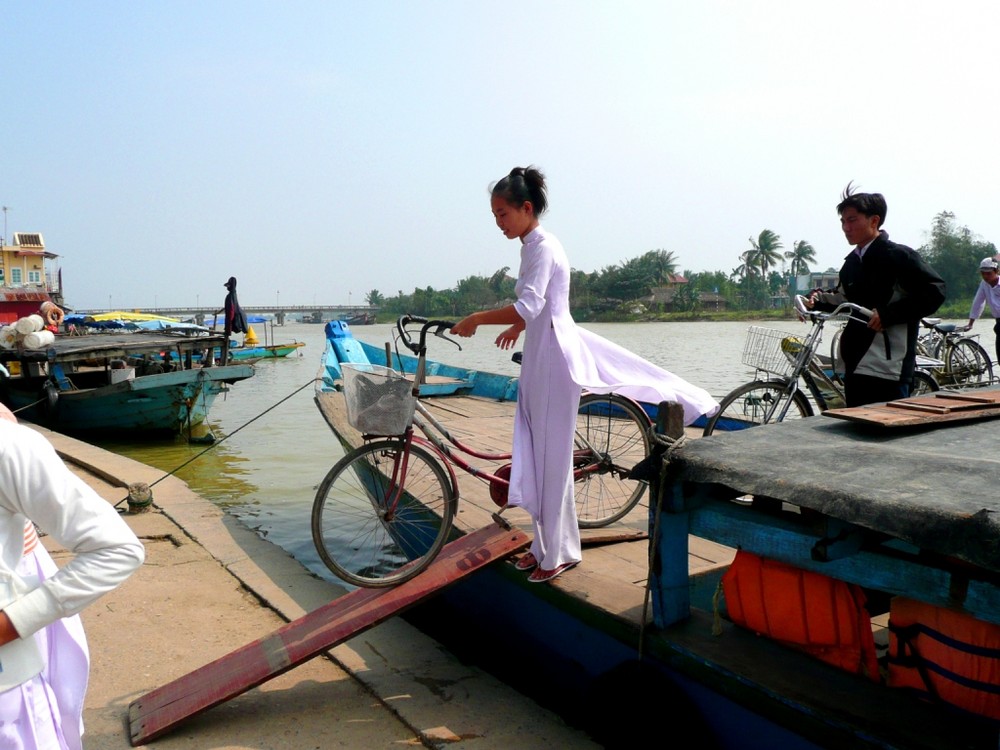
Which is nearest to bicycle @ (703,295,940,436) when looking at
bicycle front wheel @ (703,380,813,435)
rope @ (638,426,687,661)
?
bicycle front wheel @ (703,380,813,435)

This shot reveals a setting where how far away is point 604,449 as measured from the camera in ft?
13.9

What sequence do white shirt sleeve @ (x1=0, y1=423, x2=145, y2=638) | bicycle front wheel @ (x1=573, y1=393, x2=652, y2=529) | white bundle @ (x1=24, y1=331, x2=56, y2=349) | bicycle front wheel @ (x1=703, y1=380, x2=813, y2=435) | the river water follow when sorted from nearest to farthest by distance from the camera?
white shirt sleeve @ (x1=0, y1=423, x2=145, y2=638), bicycle front wheel @ (x1=573, y1=393, x2=652, y2=529), bicycle front wheel @ (x1=703, y1=380, x2=813, y2=435), the river water, white bundle @ (x1=24, y1=331, x2=56, y2=349)

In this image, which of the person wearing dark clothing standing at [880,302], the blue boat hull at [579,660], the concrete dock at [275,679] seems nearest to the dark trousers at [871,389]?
the person wearing dark clothing standing at [880,302]

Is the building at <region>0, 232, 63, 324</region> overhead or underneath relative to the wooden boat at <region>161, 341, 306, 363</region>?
overhead

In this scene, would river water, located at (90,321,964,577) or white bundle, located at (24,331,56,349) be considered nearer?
river water, located at (90,321,964,577)

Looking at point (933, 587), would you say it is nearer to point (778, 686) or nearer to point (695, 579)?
point (778, 686)

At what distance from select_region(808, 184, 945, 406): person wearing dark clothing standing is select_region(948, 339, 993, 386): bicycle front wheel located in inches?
250

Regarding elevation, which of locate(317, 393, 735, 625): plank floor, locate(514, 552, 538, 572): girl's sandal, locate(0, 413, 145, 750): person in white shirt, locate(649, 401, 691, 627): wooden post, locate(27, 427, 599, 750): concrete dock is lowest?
locate(27, 427, 599, 750): concrete dock

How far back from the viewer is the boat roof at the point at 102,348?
1201 cm

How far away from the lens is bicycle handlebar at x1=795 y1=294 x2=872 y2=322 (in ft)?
13.6

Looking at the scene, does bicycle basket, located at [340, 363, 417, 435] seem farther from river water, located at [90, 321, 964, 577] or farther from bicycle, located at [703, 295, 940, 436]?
bicycle, located at [703, 295, 940, 436]

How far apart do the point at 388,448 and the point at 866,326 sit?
2456 mm

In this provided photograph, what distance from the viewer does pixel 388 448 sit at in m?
3.68

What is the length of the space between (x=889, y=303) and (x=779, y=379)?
1115mm
